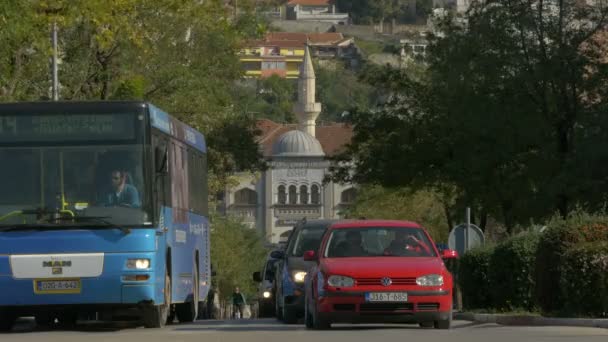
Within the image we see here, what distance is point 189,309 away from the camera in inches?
1097

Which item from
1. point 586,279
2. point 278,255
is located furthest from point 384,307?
point 278,255

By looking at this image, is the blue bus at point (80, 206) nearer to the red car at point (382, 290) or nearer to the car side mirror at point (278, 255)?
the red car at point (382, 290)

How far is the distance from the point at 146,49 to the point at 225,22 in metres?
7.19

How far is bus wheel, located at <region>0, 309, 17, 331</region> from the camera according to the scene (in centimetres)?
2343

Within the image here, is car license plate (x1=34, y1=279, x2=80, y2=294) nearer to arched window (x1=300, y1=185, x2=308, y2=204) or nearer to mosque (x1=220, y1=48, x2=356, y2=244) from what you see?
mosque (x1=220, y1=48, x2=356, y2=244)

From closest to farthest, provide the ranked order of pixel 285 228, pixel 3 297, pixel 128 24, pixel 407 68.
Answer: pixel 3 297 → pixel 128 24 → pixel 407 68 → pixel 285 228

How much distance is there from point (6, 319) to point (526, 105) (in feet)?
77.5

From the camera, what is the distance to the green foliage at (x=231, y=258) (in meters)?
97.8

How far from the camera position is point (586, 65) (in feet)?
149

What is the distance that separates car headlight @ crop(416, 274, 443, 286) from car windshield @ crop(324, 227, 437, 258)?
878mm

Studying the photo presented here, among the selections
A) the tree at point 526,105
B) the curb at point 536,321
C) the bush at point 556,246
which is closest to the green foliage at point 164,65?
the tree at point 526,105

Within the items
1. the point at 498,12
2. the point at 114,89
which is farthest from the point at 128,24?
the point at 498,12

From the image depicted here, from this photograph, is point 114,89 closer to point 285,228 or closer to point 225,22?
point 225,22

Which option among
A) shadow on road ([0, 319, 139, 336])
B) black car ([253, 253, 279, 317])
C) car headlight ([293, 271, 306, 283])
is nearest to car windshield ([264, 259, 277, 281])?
black car ([253, 253, 279, 317])
